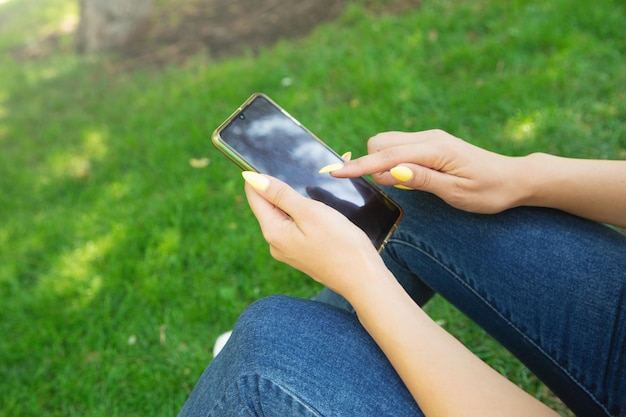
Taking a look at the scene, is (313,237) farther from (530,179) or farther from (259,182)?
(530,179)

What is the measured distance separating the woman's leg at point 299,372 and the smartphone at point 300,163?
0.36 metres

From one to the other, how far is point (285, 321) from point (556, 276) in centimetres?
69

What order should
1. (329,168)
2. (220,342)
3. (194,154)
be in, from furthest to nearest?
1. (194,154)
2. (220,342)
3. (329,168)

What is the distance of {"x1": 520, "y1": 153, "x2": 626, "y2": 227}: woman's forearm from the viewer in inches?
52.6

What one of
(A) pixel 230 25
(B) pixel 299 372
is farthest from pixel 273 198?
(A) pixel 230 25

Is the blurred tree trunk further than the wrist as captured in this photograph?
Yes

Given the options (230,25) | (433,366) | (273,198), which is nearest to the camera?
(433,366)

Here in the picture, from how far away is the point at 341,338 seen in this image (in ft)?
3.85

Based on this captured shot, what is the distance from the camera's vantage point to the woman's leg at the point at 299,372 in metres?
1.06

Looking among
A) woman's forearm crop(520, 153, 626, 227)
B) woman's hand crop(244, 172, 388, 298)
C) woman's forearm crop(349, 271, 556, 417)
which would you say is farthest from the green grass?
woman's hand crop(244, 172, 388, 298)

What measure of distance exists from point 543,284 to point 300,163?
0.73m

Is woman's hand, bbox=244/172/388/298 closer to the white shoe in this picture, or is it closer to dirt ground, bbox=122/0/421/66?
the white shoe

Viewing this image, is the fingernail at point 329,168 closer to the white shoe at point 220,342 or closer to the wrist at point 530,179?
the wrist at point 530,179

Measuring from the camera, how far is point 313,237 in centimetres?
122
